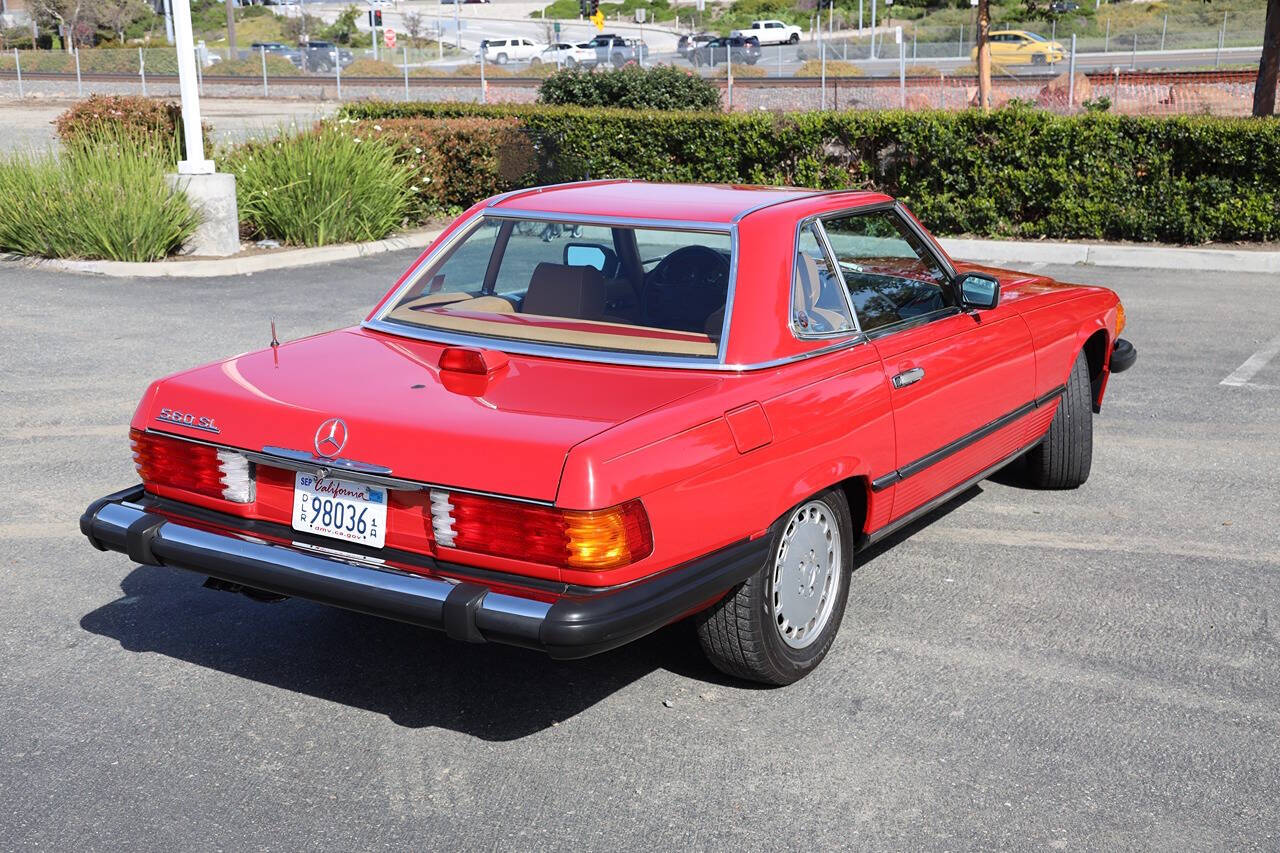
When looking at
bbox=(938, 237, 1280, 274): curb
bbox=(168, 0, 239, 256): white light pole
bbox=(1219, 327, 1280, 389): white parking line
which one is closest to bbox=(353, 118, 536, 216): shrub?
bbox=(168, 0, 239, 256): white light pole

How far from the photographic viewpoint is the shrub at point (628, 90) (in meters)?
22.0

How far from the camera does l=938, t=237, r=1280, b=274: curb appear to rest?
44.2 feet

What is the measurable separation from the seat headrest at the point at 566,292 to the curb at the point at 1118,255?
10.6 meters

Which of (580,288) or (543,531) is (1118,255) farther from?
(543,531)

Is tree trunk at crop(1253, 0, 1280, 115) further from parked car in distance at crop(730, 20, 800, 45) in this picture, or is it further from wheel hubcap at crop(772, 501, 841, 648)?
parked car in distance at crop(730, 20, 800, 45)

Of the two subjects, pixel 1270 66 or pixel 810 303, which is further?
pixel 1270 66

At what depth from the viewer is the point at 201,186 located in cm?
1324

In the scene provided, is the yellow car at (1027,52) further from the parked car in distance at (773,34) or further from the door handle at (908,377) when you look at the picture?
the door handle at (908,377)

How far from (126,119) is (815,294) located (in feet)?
45.6

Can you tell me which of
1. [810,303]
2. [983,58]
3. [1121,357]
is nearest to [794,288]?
[810,303]

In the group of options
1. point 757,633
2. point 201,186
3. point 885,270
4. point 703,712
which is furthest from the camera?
point 201,186

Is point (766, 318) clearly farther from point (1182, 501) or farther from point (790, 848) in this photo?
point (1182, 501)

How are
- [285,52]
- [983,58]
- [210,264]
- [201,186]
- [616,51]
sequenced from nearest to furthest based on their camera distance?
[210,264] < [201,186] < [983,58] < [616,51] < [285,52]

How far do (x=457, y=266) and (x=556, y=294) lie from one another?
0.47 metres
